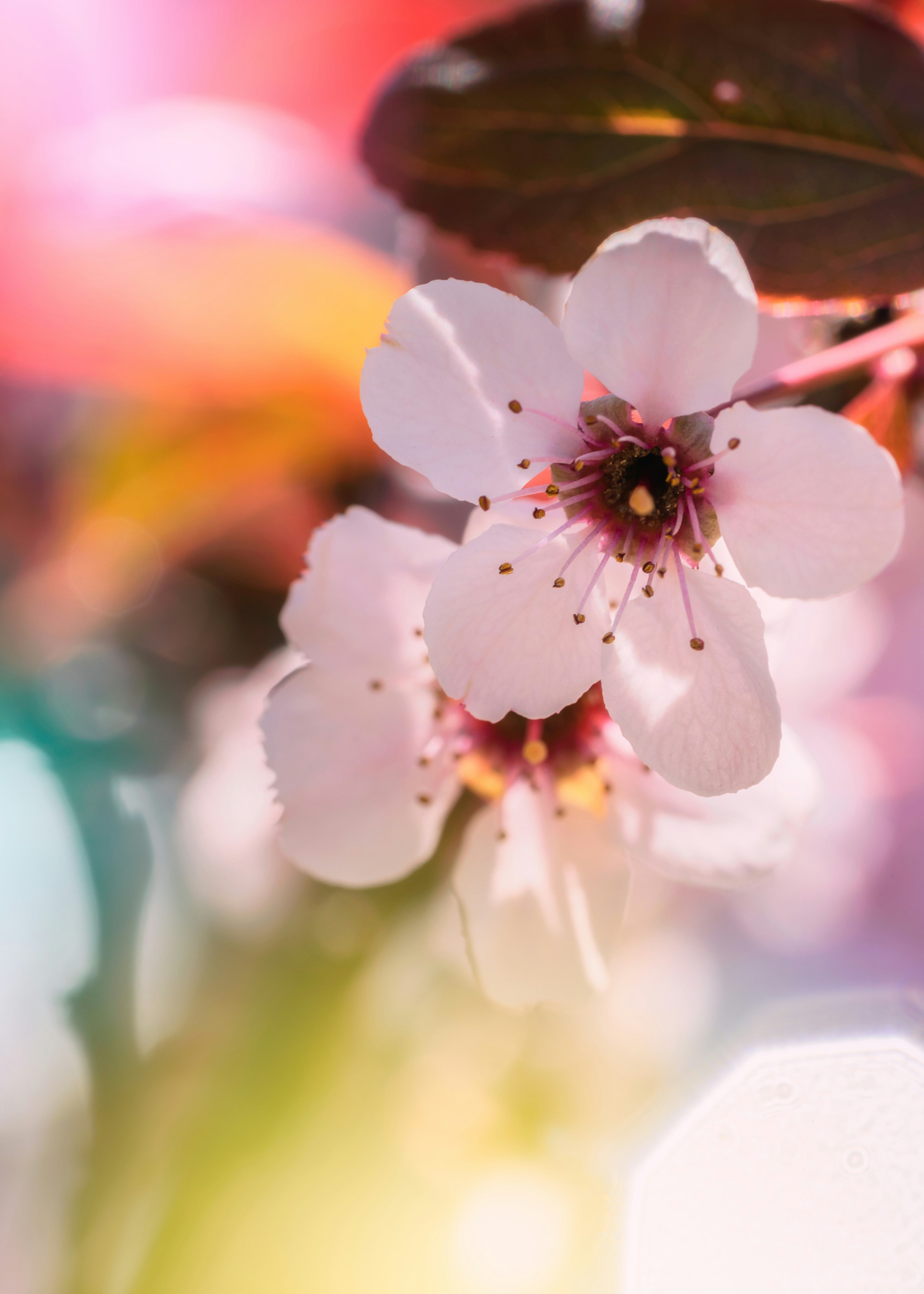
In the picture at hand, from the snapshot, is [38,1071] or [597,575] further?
[38,1071]

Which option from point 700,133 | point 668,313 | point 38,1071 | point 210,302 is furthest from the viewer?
point 210,302

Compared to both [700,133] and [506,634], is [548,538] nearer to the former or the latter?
[506,634]

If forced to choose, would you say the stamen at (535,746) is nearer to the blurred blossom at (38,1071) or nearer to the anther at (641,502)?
the anther at (641,502)

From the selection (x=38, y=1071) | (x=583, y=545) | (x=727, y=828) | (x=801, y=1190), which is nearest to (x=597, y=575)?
(x=583, y=545)

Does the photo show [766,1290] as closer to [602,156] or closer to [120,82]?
[602,156]

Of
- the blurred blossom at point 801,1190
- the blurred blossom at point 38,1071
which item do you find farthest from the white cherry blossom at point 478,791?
the blurred blossom at point 38,1071

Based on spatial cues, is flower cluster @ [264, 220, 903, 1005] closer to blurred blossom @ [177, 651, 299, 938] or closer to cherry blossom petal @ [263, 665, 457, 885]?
cherry blossom petal @ [263, 665, 457, 885]

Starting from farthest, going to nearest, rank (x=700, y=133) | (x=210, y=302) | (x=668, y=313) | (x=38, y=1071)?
1. (x=210, y=302)
2. (x=38, y=1071)
3. (x=700, y=133)
4. (x=668, y=313)
